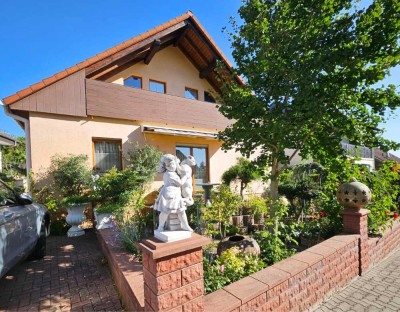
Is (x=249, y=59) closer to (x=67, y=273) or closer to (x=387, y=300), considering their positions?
(x=387, y=300)

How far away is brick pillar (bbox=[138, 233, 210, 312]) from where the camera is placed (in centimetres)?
211

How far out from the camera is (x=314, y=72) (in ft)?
14.4

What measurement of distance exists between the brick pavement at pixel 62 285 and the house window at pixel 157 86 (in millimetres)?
8061

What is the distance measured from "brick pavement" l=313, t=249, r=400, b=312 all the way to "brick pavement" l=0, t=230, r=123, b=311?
349cm

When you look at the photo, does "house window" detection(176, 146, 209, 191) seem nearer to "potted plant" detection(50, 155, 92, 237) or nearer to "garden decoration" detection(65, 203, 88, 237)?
"potted plant" detection(50, 155, 92, 237)

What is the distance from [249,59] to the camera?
16.5 feet

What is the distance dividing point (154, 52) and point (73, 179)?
662 cm

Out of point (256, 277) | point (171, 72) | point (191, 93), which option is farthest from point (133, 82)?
point (256, 277)

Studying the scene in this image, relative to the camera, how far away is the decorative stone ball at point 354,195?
4.60m

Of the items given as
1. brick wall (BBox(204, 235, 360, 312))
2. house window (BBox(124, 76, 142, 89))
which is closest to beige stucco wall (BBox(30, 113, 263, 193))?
house window (BBox(124, 76, 142, 89))

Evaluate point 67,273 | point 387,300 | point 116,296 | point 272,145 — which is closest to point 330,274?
point 387,300

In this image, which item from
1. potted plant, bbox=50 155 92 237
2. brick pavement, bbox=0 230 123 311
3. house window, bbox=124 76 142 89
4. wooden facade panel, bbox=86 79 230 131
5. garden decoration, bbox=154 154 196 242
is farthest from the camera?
house window, bbox=124 76 142 89

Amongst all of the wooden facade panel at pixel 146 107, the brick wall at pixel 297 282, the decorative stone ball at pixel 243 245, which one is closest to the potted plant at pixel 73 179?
the wooden facade panel at pixel 146 107

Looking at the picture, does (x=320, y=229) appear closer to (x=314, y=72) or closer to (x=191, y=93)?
(x=314, y=72)
